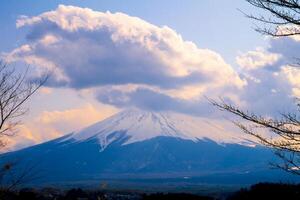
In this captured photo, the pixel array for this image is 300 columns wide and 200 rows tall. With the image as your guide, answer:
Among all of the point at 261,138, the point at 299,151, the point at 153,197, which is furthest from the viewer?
the point at 153,197

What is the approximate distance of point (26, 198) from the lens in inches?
1192

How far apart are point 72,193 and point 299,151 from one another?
35.1 m

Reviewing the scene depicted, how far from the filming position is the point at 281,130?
1005 cm

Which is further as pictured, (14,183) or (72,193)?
(72,193)

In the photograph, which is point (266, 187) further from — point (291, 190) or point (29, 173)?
point (29, 173)

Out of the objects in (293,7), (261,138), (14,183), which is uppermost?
(293,7)

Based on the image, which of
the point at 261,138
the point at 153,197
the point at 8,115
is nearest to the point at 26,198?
the point at 153,197

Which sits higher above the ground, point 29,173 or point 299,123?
point 299,123

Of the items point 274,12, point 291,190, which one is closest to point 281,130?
point 274,12

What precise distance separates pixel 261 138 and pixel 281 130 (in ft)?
1.87

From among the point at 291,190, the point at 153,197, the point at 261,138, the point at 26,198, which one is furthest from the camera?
the point at 153,197

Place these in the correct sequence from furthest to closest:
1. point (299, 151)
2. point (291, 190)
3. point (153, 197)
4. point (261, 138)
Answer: point (153, 197), point (291, 190), point (261, 138), point (299, 151)

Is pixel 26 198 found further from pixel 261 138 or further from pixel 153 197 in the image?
pixel 261 138

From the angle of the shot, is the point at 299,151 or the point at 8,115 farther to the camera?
the point at 8,115
